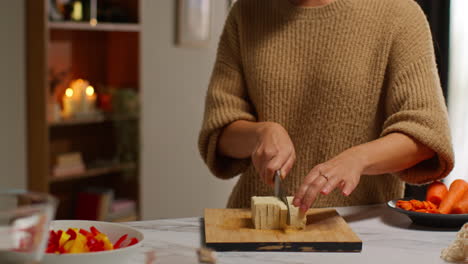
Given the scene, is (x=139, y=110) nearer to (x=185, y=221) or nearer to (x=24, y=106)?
(x=24, y=106)

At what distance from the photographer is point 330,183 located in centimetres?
135

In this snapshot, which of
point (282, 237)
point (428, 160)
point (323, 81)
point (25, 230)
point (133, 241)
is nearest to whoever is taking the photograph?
point (25, 230)

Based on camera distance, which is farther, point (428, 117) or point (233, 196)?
point (233, 196)

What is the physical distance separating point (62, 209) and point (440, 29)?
2.48 m

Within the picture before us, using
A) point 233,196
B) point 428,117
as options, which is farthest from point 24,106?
point 428,117

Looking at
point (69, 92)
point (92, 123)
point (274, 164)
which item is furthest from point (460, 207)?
point (92, 123)

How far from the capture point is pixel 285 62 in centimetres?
174

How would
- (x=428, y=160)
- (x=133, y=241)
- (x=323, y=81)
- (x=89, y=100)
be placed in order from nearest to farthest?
1. (x=133, y=241)
2. (x=428, y=160)
3. (x=323, y=81)
4. (x=89, y=100)

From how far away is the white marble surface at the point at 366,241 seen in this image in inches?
46.0

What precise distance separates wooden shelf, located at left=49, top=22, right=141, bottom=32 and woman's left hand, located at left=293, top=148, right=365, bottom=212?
2.36m

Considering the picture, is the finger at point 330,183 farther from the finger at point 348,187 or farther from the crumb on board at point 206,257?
the crumb on board at point 206,257

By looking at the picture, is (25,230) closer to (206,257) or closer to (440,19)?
(206,257)

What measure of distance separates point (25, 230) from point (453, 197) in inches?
39.6

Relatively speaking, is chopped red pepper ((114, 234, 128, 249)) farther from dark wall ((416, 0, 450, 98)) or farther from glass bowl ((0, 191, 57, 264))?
dark wall ((416, 0, 450, 98))
